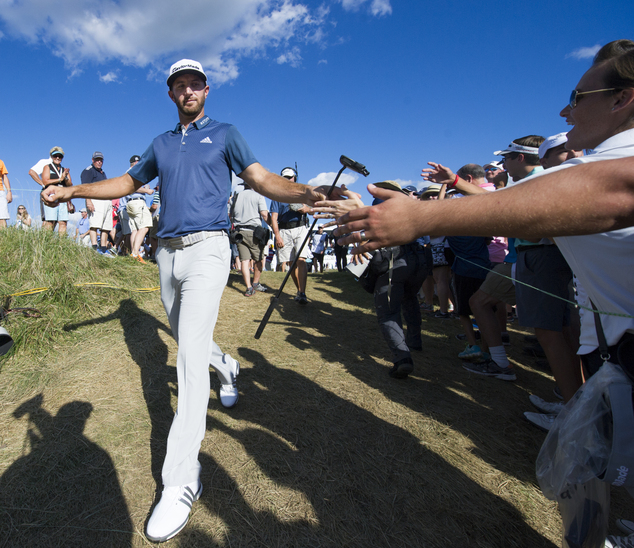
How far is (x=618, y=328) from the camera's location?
1361 mm

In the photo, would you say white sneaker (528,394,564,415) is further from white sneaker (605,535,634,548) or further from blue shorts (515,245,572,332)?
white sneaker (605,535,634,548)

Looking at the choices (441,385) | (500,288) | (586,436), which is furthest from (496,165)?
(586,436)

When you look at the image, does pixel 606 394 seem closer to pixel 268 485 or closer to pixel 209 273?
pixel 268 485

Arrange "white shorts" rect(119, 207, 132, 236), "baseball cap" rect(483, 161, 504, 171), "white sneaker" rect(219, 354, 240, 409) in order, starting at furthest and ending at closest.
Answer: "white shorts" rect(119, 207, 132, 236) < "baseball cap" rect(483, 161, 504, 171) < "white sneaker" rect(219, 354, 240, 409)

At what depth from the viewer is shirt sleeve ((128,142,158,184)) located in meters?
2.85

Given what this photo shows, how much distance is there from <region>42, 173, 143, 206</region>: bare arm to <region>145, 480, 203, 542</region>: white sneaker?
2174 millimetres

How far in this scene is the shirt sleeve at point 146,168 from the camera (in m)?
2.85

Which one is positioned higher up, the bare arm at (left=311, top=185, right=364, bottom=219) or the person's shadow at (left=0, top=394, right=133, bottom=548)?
the bare arm at (left=311, top=185, right=364, bottom=219)

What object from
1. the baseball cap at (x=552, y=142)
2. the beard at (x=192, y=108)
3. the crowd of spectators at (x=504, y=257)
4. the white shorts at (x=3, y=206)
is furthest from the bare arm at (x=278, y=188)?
the white shorts at (x=3, y=206)

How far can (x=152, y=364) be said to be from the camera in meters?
3.87

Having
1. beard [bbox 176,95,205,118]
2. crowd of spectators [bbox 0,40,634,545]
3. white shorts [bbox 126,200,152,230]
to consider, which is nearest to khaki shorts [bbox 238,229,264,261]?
crowd of spectators [bbox 0,40,634,545]

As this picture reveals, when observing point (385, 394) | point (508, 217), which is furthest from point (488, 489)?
point (508, 217)

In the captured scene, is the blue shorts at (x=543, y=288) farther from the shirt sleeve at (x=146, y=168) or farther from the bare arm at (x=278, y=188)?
the shirt sleeve at (x=146, y=168)

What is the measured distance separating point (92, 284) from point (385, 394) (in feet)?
13.4
